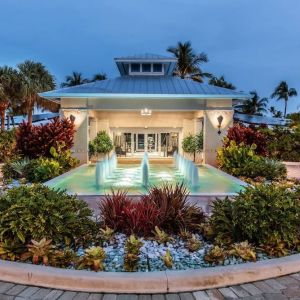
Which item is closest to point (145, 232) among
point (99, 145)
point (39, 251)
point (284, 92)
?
point (39, 251)

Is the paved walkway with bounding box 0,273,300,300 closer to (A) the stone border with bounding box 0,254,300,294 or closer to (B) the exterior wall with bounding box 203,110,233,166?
(A) the stone border with bounding box 0,254,300,294

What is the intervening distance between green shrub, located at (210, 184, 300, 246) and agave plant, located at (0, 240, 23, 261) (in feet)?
9.28

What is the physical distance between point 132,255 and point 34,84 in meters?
26.2

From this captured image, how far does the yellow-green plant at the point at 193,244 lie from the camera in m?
4.82

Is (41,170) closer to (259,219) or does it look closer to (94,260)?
(94,260)

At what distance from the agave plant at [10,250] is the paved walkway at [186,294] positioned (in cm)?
52

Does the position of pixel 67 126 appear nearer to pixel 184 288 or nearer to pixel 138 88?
pixel 138 88

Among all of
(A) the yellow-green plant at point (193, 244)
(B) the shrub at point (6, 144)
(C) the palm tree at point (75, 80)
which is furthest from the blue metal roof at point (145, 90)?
(C) the palm tree at point (75, 80)

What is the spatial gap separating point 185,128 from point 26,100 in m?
14.4

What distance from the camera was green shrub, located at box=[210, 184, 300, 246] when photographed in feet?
15.8

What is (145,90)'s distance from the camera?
54.1 ft

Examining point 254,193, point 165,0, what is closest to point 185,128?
point 254,193

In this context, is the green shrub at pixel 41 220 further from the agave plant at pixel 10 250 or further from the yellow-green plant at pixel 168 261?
the yellow-green plant at pixel 168 261

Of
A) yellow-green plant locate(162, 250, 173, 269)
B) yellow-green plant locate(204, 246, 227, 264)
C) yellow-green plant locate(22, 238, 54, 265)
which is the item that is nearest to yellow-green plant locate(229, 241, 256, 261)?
yellow-green plant locate(204, 246, 227, 264)
